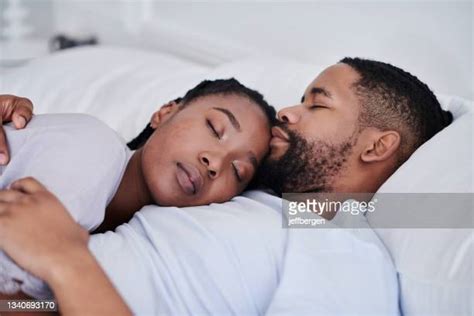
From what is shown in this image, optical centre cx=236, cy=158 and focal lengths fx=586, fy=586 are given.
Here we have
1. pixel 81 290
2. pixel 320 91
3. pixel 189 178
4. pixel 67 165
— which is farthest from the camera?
pixel 320 91

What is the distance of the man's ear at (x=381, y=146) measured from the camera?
968 millimetres

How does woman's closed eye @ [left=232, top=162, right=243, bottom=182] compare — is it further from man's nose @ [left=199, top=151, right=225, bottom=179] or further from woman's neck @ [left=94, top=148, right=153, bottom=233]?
woman's neck @ [left=94, top=148, right=153, bottom=233]

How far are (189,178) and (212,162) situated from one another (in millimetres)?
44

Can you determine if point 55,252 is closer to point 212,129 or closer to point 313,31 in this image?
point 212,129

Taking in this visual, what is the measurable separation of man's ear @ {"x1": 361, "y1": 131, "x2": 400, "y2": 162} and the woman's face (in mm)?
170

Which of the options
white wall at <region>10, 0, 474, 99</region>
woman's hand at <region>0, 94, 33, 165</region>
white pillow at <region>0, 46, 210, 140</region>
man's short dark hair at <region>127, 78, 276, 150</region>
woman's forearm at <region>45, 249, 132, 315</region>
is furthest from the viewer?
white pillow at <region>0, 46, 210, 140</region>

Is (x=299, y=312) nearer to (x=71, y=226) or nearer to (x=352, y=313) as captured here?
(x=352, y=313)

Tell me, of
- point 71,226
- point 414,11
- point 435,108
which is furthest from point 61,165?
point 414,11

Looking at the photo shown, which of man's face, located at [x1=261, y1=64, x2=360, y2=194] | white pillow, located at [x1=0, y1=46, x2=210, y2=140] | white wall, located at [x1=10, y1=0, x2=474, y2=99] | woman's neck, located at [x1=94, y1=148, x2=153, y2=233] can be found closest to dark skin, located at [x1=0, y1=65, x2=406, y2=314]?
man's face, located at [x1=261, y1=64, x2=360, y2=194]

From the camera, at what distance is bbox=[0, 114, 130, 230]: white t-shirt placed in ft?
2.43

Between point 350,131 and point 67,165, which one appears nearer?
point 67,165

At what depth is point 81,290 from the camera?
653 millimetres

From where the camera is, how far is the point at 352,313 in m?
0.75

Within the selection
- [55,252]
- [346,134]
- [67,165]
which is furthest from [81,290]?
[346,134]
